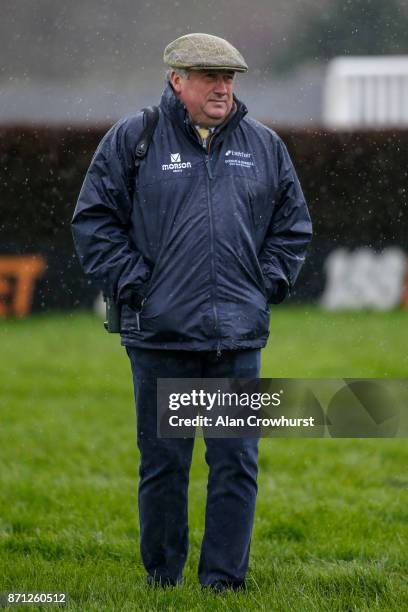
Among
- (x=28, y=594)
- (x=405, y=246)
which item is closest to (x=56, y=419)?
(x=28, y=594)

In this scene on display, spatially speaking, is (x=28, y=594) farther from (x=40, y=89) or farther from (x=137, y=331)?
(x=40, y=89)

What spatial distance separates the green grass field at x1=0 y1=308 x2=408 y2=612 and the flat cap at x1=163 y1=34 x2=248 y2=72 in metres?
1.69

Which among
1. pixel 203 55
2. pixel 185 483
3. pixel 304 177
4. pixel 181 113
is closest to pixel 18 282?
pixel 304 177

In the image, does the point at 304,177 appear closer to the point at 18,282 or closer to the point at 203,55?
the point at 18,282

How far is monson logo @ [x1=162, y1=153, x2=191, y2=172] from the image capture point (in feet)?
12.3

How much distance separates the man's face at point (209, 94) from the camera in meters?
3.74

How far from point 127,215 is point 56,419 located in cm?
338

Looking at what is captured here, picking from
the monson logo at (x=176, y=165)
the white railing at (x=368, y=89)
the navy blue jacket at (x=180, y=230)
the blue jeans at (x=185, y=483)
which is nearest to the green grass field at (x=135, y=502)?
the blue jeans at (x=185, y=483)

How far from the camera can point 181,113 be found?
3.78m

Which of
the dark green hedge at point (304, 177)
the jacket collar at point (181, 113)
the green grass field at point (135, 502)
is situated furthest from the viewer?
the dark green hedge at point (304, 177)

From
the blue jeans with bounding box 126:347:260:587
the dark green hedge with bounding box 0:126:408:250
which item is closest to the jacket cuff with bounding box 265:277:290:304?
the blue jeans with bounding box 126:347:260:587

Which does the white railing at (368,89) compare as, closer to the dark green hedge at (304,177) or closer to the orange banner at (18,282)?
the dark green hedge at (304,177)

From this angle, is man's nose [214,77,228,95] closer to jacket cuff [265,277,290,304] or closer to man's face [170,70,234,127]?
man's face [170,70,234,127]

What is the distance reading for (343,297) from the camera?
11.2 meters
